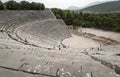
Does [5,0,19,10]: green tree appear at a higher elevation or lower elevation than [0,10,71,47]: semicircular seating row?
higher

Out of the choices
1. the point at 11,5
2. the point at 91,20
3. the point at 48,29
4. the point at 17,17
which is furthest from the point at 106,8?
the point at 17,17

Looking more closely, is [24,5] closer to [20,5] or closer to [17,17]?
[20,5]

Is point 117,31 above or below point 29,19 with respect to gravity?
below

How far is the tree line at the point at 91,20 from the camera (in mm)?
52250

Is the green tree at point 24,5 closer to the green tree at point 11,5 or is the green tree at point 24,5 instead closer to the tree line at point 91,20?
the green tree at point 11,5

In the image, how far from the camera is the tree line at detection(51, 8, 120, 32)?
52250 millimetres

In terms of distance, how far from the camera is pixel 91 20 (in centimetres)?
6122

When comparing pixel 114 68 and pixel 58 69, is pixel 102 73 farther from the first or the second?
pixel 58 69

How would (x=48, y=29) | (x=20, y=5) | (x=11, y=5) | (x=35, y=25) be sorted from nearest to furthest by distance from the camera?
(x=35, y=25)
(x=48, y=29)
(x=11, y=5)
(x=20, y=5)

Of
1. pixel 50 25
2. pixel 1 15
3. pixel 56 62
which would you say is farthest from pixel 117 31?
pixel 56 62

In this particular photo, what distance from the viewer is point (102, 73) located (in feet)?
12.8

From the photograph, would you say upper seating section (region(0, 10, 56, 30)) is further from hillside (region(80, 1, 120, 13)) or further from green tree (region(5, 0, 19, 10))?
hillside (region(80, 1, 120, 13))

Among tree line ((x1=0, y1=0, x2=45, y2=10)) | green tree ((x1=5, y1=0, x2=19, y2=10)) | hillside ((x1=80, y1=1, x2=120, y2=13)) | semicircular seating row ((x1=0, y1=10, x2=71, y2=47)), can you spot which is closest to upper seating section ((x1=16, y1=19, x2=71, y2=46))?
semicircular seating row ((x1=0, y1=10, x2=71, y2=47))

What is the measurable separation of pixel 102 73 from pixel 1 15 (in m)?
26.7
